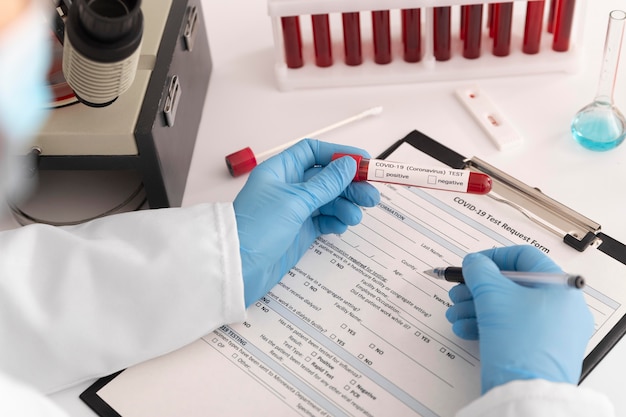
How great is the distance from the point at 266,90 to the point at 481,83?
0.34 metres

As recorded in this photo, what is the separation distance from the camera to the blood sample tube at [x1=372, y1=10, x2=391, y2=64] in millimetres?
1146

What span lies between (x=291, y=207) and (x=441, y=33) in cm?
43

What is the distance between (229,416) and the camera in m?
0.81

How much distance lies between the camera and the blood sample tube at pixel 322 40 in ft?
3.79

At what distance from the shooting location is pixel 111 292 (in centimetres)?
85

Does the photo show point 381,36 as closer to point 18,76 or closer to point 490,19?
point 490,19

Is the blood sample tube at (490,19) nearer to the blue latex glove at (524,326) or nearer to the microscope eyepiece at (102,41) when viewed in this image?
the blue latex glove at (524,326)

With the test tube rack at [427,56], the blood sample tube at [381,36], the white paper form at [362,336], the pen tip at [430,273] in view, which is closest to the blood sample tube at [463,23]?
the test tube rack at [427,56]

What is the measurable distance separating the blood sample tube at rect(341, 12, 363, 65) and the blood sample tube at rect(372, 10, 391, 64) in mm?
25

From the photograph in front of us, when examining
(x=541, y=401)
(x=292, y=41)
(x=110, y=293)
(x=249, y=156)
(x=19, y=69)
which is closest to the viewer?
(x=19, y=69)

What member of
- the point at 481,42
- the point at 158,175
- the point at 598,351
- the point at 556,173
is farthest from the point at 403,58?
the point at 598,351

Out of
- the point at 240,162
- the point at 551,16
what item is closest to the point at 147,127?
the point at 240,162

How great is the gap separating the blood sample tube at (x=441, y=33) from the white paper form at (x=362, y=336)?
0.30 metres

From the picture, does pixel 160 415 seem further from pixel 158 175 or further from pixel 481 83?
pixel 481 83
